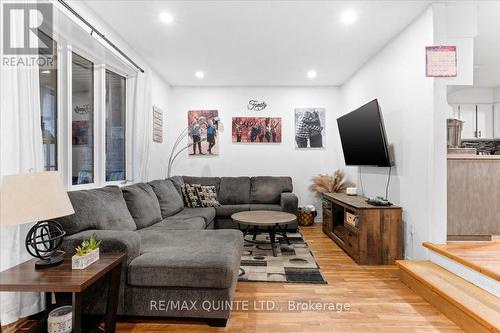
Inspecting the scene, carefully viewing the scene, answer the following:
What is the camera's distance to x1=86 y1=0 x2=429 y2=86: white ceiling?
2.65m

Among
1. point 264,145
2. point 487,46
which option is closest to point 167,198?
point 264,145

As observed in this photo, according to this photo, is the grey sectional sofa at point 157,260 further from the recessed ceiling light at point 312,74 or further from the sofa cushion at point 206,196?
the recessed ceiling light at point 312,74

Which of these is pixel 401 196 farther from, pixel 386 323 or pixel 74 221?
pixel 74 221

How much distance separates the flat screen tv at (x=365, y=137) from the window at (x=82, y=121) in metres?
3.28

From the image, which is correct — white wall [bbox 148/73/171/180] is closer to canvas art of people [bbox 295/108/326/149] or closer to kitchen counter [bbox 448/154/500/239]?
canvas art of people [bbox 295/108/326/149]

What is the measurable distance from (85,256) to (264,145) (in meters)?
4.05

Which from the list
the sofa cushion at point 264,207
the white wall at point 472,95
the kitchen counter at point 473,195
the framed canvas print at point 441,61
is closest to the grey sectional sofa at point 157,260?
the sofa cushion at point 264,207

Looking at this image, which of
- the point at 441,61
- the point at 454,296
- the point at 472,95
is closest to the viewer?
the point at 454,296

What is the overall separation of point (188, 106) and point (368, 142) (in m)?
3.39

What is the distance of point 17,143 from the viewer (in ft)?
6.03

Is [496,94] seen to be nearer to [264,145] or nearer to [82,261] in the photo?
[264,145]

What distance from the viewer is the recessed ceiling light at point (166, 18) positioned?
9.10ft

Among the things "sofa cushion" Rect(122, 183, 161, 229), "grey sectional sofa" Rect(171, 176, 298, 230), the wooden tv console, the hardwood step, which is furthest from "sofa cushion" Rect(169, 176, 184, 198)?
the hardwood step

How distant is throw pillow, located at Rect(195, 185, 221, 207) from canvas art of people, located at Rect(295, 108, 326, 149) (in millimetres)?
1921
